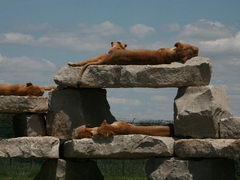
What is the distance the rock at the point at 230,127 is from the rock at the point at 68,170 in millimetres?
2777

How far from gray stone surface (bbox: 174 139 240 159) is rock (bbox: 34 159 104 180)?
2.03 metres

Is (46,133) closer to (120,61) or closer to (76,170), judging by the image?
(76,170)

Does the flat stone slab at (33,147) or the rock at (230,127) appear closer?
the rock at (230,127)

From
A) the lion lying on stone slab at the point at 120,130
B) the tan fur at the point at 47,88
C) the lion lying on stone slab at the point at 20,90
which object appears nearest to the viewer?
the lion lying on stone slab at the point at 120,130

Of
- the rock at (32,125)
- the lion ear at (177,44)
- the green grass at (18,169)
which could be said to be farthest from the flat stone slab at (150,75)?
the green grass at (18,169)

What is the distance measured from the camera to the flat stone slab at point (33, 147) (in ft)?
33.2

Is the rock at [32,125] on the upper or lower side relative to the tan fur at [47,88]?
lower

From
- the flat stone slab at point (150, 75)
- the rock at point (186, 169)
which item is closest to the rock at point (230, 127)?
the rock at point (186, 169)

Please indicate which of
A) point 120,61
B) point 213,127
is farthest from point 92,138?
point 213,127

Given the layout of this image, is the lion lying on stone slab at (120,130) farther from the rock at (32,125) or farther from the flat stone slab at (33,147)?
the rock at (32,125)

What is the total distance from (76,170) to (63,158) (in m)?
0.34

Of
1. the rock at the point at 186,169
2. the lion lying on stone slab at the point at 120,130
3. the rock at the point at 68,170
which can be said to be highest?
the lion lying on stone slab at the point at 120,130

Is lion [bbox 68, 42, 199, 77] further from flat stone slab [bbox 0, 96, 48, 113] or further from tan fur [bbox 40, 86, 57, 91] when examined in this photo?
tan fur [bbox 40, 86, 57, 91]

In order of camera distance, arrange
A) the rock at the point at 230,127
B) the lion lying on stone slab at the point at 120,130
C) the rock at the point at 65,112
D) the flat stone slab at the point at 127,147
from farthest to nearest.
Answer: the rock at the point at 65,112, the lion lying on stone slab at the point at 120,130, the flat stone slab at the point at 127,147, the rock at the point at 230,127
